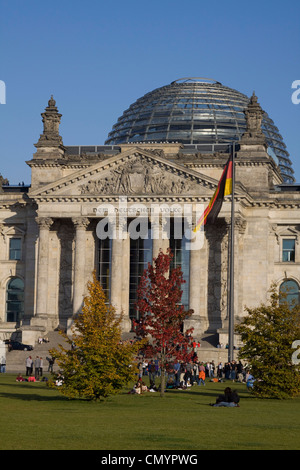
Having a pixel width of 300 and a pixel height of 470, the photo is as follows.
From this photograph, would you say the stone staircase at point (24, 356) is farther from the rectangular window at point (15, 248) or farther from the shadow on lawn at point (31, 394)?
the shadow on lawn at point (31, 394)

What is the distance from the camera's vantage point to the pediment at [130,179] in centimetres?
8319

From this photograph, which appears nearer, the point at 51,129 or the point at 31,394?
the point at 31,394

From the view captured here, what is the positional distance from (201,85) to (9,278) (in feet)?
118

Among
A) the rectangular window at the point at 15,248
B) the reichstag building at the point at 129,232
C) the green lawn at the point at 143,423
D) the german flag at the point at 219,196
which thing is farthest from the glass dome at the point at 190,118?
the green lawn at the point at 143,423

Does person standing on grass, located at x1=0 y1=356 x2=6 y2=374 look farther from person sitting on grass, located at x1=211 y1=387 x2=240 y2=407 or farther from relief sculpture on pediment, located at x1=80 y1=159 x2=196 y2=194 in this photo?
person sitting on grass, located at x1=211 y1=387 x2=240 y2=407

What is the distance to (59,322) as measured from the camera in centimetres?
8669

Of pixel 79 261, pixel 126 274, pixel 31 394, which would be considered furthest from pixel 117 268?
pixel 31 394

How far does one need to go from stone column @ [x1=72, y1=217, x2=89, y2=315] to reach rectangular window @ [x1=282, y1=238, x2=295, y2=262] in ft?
55.6

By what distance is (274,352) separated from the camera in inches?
1839

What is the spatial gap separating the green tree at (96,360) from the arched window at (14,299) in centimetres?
4843

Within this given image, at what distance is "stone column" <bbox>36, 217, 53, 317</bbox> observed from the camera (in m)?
85.1

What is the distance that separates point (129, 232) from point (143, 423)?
177 feet

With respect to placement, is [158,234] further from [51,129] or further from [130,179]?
[51,129]
